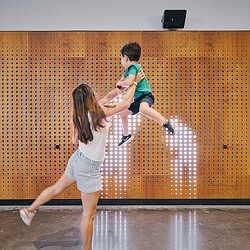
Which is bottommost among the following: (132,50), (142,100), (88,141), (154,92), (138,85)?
(88,141)

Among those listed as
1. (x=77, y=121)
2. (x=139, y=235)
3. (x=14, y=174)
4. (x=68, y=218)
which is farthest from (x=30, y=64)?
(x=139, y=235)

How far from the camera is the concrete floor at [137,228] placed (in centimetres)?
271

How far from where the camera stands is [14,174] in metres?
4.05

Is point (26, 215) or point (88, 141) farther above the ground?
point (88, 141)

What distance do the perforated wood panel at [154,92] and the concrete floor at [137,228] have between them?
42cm

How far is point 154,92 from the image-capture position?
4086 mm

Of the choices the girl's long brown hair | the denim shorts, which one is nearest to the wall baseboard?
the denim shorts

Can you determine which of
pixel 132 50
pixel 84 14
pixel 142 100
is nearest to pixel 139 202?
pixel 142 100

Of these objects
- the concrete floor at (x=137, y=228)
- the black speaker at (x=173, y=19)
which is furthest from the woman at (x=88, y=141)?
the black speaker at (x=173, y=19)

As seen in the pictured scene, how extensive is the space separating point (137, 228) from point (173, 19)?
3.74 m

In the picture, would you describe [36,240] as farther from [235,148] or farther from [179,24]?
[179,24]

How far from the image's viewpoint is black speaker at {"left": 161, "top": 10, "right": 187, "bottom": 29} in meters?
3.80

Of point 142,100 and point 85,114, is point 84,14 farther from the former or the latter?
point 85,114

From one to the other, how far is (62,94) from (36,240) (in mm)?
2537
